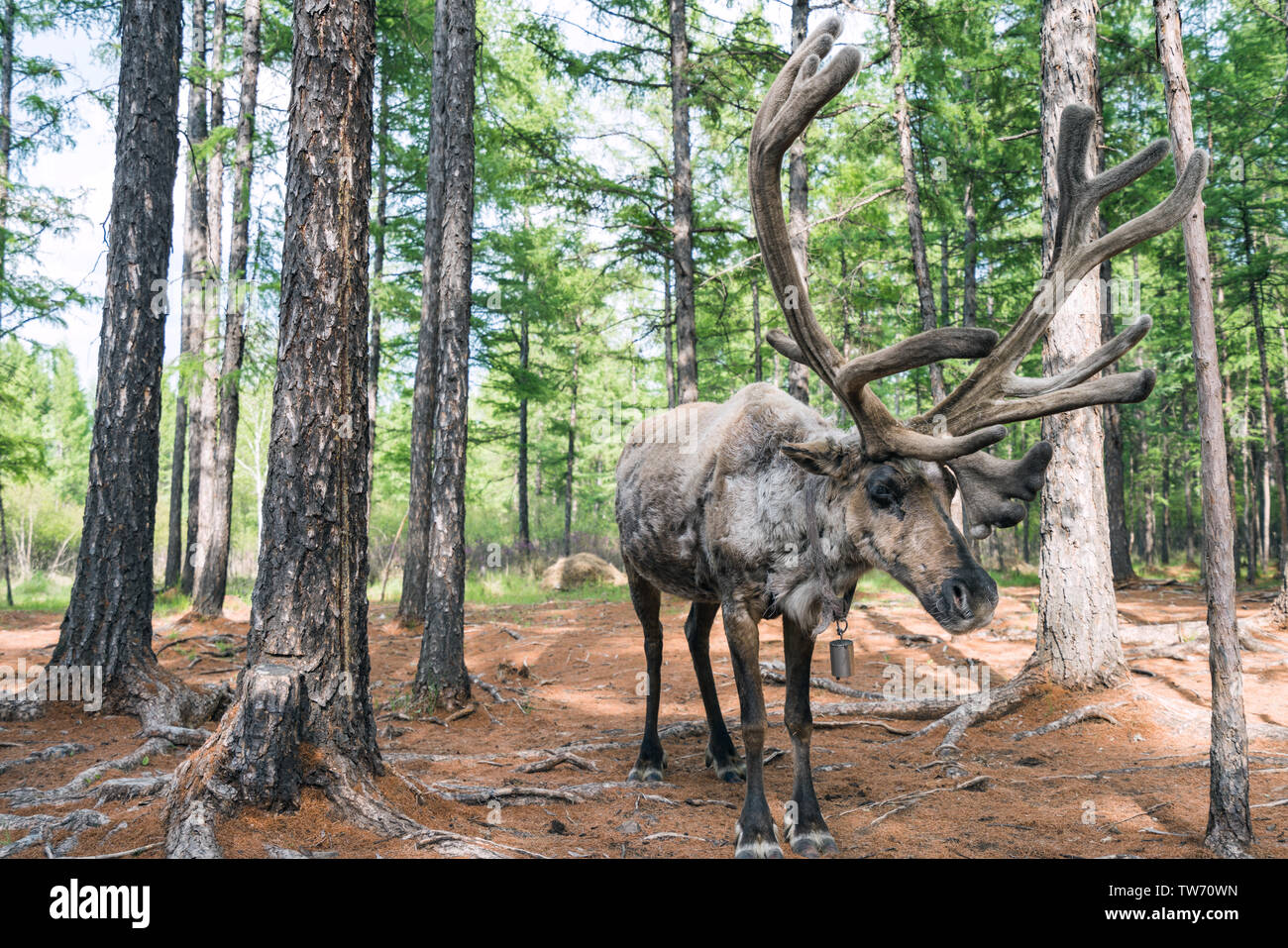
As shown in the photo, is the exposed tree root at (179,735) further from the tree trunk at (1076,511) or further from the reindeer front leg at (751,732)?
the tree trunk at (1076,511)

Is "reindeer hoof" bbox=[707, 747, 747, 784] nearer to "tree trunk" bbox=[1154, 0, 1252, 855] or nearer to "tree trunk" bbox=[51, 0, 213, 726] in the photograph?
"tree trunk" bbox=[1154, 0, 1252, 855]

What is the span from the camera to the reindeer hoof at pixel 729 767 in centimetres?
551

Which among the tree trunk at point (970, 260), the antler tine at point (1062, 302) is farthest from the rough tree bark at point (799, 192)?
the antler tine at point (1062, 302)

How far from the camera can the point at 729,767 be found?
5.56 metres

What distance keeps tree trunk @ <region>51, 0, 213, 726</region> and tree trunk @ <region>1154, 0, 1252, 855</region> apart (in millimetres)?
7076

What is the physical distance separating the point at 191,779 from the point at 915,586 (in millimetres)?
3578

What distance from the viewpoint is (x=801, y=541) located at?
4359 millimetres

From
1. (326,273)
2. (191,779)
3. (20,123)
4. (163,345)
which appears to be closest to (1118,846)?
(191,779)

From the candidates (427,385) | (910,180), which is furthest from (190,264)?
(910,180)

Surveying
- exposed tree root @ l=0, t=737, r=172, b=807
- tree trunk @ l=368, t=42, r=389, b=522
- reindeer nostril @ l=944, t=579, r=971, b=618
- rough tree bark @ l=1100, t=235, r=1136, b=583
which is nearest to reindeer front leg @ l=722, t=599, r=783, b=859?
reindeer nostril @ l=944, t=579, r=971, b=618

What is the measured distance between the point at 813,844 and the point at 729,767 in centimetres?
142

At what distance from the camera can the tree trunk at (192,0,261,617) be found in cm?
1318

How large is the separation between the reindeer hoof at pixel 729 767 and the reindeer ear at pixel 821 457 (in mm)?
2520
